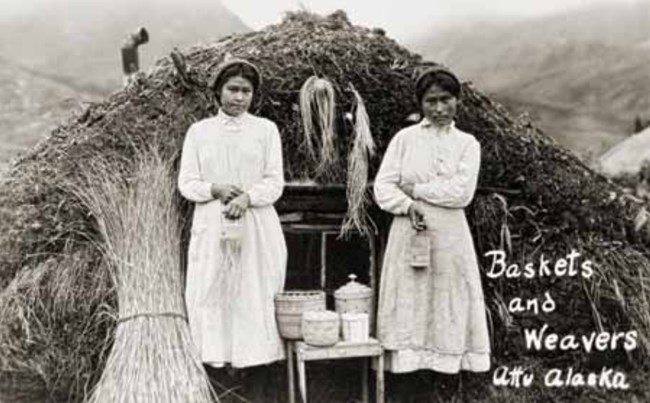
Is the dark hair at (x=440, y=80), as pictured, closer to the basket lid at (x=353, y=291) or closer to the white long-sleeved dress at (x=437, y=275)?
the white long-sleeved dress at (x=437, y=275)

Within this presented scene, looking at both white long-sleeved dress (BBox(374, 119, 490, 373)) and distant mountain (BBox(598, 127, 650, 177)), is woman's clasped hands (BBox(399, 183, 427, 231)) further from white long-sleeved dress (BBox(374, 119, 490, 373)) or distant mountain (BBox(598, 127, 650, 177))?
distant mountain (BBox(598, 127, 650, 177))

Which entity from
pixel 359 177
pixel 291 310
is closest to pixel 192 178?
pixel 291 310

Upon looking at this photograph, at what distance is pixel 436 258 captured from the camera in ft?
15.1

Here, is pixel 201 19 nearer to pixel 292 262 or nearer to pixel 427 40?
pixel 427 40

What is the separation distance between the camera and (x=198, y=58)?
231 inches

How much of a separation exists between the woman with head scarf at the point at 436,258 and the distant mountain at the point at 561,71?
280 inches

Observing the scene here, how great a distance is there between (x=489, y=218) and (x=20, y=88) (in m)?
9.01

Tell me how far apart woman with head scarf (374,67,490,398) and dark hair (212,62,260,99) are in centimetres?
90

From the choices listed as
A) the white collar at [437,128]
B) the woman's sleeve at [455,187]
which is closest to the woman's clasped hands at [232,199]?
the woman's sleeve at [455,187]

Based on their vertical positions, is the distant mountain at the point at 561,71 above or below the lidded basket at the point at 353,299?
above

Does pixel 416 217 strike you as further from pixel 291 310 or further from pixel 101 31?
pixel 101 31

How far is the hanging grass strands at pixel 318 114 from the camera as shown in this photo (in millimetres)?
5293

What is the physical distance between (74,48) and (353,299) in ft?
32.0

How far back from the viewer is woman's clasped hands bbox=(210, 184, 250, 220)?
4445 millimetres
